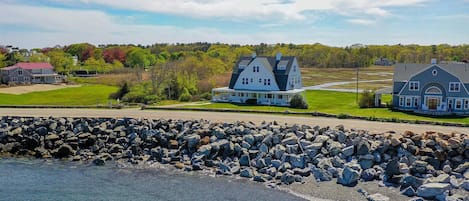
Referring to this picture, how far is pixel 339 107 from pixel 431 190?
2693cm

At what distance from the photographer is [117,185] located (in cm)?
2406

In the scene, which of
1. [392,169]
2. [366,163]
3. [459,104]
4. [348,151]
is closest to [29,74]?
[459,104]

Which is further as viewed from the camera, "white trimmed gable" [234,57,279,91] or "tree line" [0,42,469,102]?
"tree line" [0,42,469,102]

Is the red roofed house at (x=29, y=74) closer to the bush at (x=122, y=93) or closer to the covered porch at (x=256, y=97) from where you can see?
the bush at (x=122, y=93)

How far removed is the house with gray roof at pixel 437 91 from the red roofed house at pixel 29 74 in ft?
200

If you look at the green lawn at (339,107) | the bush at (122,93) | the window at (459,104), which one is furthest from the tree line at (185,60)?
the window at (459,104)

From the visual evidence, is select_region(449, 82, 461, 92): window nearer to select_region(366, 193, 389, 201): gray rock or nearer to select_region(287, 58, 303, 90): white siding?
select_region(287, 58, 303, 90): white siding

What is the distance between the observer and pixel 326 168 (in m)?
25.2

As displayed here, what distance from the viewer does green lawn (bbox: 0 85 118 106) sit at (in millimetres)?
54719

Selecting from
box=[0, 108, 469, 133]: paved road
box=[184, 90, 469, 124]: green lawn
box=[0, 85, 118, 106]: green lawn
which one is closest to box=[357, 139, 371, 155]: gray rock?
box=[0, 108, 469, 133]: paved road

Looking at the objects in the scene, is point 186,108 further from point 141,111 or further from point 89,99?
point 89,99

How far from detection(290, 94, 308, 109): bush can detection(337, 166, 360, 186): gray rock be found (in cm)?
2216

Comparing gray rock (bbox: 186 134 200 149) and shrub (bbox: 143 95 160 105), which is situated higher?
shrub (bbox: 143 95 160 105)

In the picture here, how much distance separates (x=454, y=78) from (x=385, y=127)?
42.5 feet
